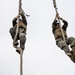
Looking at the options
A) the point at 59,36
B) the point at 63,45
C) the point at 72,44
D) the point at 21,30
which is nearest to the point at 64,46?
the point at 63,45

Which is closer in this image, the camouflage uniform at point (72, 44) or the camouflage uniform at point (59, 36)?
the camouflage uniform at point (72, 44)

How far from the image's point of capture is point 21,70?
13.8 m

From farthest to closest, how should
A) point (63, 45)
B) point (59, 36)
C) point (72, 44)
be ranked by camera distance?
point (59, 36) → point (72, 44) → point (63, 45)

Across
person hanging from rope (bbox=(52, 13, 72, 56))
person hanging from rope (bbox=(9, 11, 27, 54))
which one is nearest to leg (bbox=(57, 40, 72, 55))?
person hanging from rope (bbox=(52, 13, 72, 56))

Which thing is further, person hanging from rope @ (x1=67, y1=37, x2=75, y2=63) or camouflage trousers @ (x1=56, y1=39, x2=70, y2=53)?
camouflage trousers @ (x1=56, y1=39, x2=70, y2=53)

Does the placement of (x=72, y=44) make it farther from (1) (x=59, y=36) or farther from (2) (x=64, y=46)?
(1) (x=59, y=36)

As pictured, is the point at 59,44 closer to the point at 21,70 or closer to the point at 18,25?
the point at 18,25

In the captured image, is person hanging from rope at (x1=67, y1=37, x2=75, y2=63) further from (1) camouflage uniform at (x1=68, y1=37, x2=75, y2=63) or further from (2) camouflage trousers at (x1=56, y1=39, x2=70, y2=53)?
(2) camouflage trousers at (x1=56, y1=39, x2=70, y2=53)

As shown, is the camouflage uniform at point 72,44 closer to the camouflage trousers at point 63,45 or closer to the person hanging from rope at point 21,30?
the camouflage trousers at point 63,45

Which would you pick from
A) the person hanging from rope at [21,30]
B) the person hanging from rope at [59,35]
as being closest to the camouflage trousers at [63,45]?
the person hanging from rope at [59,35]

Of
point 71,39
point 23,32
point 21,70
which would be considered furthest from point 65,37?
point 21,70

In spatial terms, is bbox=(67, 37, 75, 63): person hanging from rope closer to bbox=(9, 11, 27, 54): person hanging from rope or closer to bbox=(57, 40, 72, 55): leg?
bbox=(57, 40, 72, 55): leg

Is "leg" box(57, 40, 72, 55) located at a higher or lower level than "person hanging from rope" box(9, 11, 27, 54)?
lower

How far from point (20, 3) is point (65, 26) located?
6.36ft
